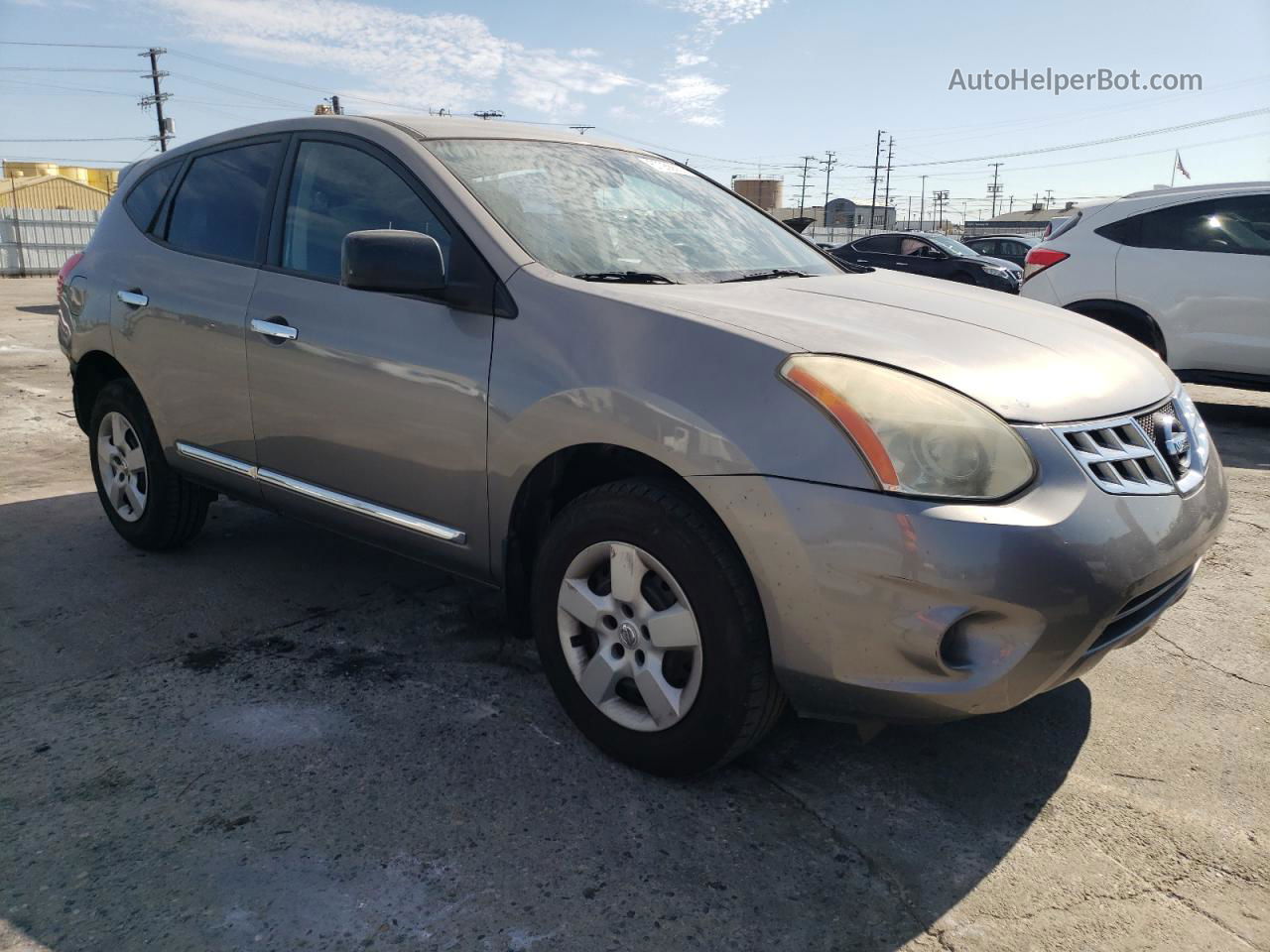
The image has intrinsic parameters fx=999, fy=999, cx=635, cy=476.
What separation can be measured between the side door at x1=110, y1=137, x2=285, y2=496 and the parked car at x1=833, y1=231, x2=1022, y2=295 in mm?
11999

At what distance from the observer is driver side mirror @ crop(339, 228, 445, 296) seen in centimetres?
271

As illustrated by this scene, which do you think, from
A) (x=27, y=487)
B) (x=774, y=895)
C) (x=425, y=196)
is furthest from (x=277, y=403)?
(x=27, y=487)

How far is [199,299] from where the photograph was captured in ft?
11.9

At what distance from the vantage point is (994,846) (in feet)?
7.63

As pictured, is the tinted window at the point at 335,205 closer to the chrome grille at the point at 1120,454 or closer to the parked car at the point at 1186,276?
the chrome grille at the point at 1120,454

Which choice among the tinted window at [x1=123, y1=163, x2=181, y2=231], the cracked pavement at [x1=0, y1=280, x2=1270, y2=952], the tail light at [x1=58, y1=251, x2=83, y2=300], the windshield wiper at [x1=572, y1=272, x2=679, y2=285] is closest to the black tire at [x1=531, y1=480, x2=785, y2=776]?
the cracked pavement at [x1=0, y1=280, x2=1270, y2=952]

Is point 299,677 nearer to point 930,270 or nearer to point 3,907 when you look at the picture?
point 3,907

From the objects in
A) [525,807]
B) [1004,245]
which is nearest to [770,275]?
[525,807]

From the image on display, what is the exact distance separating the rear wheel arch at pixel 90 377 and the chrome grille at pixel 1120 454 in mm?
3668

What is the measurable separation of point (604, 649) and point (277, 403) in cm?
152

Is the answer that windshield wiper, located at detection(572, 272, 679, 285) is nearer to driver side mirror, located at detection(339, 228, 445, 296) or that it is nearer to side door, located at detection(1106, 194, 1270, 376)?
driver side mirror, located at detection(339, 228, 445, 296)

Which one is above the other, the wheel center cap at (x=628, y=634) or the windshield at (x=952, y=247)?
the windshield at (x=952, y=247)

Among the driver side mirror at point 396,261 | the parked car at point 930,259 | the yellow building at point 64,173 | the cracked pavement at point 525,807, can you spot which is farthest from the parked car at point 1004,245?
the yellow building at point 64,173

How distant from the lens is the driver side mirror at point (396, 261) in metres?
2.71
